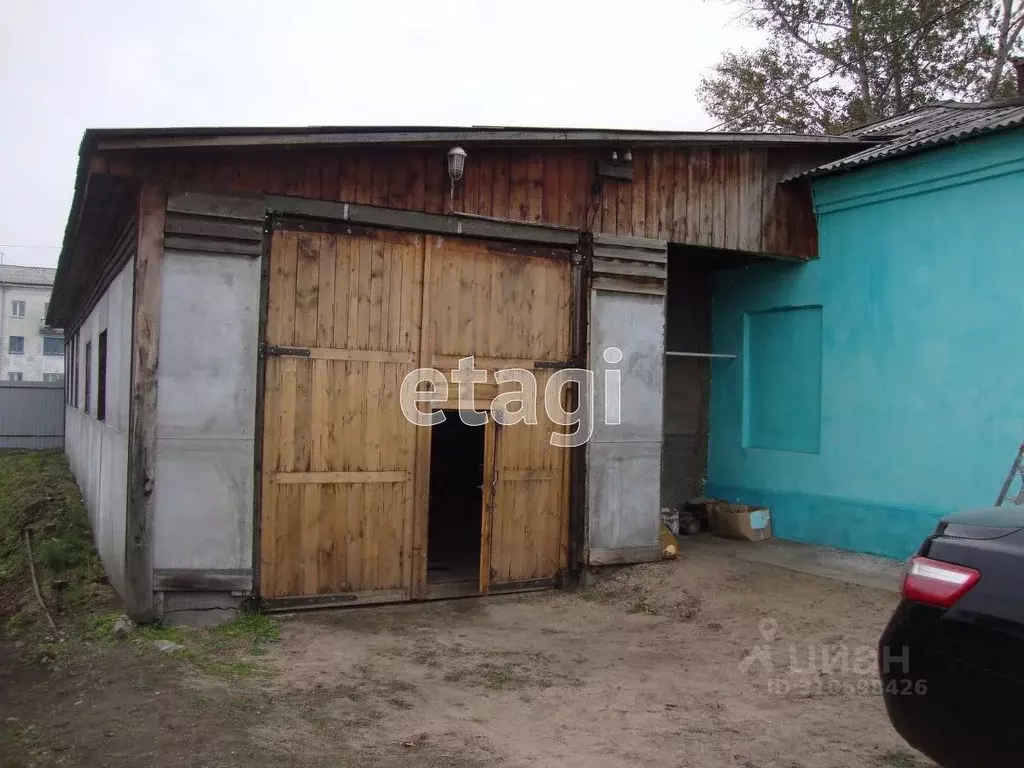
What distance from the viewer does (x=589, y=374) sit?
27.6 feet

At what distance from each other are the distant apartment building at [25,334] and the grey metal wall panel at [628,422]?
43.9 metres

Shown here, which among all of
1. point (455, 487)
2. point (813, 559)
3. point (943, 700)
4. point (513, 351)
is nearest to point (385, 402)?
point (513, 351)

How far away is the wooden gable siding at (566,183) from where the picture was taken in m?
6.75

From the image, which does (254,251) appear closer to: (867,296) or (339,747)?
(339,747)

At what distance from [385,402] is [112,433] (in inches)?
116

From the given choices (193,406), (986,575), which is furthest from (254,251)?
(986,575)

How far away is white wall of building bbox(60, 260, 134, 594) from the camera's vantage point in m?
7.22

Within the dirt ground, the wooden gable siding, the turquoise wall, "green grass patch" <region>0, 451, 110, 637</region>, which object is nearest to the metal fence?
"green grass patch" <region>0, 451, 110, 637</region>

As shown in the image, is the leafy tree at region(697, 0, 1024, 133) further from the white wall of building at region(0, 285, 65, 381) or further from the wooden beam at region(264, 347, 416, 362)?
the white wall of building at region(0, 285, 65, 381)

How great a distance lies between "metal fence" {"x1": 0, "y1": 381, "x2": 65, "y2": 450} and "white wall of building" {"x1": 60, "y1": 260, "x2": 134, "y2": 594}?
1315 cm

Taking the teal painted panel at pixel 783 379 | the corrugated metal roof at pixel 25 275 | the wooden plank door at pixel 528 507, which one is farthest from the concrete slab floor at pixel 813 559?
the corrugated metal roof at pixel 25 275

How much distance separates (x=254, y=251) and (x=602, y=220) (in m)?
3.53

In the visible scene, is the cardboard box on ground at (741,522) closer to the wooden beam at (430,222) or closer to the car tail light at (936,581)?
the wooden beam at (430,222)

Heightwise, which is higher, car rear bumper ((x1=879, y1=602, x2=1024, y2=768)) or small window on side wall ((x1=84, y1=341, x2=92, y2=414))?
small window on side wall ((x1=84, y1=341, x2=92, y2=414))
